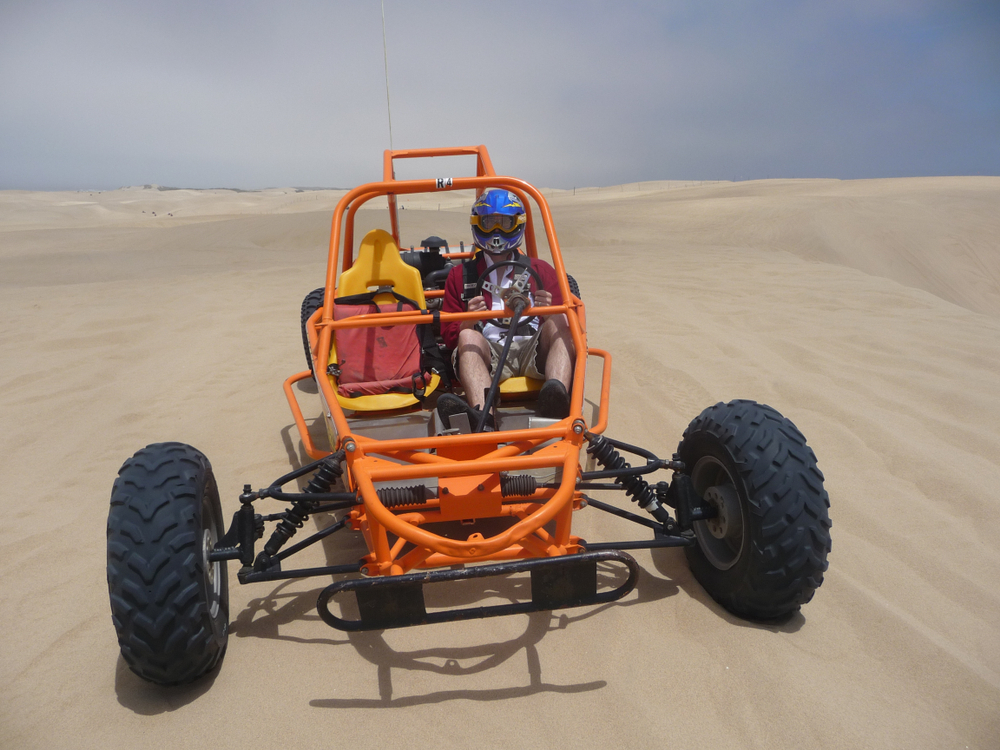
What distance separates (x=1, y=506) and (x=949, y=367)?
6703mm

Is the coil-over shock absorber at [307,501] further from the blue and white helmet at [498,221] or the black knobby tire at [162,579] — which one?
the blue and white helmet at [498,221]

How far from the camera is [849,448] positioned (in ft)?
13.3

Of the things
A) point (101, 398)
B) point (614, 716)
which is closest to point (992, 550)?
point (614, 716)

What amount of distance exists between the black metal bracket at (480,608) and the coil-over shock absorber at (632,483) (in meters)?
0.48

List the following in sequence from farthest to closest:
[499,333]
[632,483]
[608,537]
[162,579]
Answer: [499,333] → [608,537] → [632,483] → [162,579]

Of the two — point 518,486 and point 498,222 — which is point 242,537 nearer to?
point 518,486

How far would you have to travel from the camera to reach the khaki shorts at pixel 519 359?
11.9 ft

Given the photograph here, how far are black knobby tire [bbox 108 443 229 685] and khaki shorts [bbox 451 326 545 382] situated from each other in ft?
5.40

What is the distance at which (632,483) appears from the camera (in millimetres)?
2693

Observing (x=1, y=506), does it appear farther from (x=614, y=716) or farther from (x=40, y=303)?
(x=40, y=303)

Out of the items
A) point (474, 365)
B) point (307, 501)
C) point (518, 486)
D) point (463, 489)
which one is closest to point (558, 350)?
point (474, 365)

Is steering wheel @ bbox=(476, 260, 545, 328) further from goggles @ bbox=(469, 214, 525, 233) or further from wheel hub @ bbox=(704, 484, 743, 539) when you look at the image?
wheel hub @ bbox=(704, 484, 743, 539)

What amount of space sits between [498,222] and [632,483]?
1958 millimetres

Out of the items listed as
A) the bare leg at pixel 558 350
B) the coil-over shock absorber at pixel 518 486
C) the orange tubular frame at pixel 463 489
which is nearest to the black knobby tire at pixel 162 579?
the orange tubular frame at pixel 463 489
